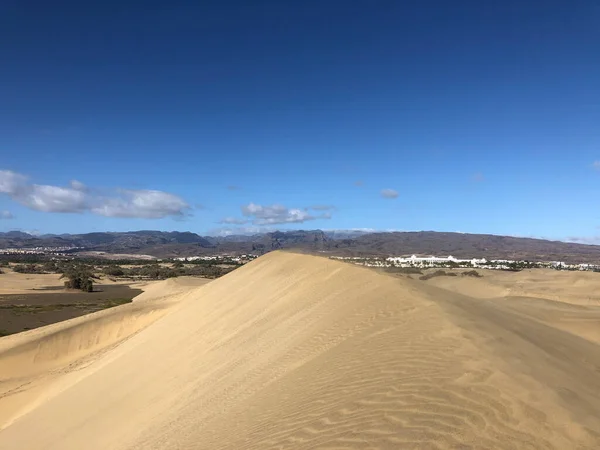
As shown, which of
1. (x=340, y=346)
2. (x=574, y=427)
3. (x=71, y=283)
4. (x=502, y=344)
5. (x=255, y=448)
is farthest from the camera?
(x=71, y=283)

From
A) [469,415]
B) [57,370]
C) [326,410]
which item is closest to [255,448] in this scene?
[326,410]

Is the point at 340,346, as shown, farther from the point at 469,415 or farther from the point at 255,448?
the point at 469,415

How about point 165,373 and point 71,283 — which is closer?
point 165,373

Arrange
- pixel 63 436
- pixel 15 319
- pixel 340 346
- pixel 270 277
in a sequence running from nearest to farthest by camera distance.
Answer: pixel 340 346, pixel 63 436, pixel 270 277, pixel 15 319

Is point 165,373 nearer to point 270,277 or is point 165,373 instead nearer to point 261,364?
point 261,364

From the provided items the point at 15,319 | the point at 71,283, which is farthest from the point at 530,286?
the point at 71,283

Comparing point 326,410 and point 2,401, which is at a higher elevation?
point 326,410

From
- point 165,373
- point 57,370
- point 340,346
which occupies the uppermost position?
point 340,346
